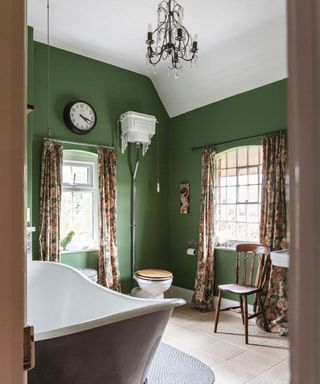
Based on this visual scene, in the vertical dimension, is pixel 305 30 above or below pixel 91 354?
above

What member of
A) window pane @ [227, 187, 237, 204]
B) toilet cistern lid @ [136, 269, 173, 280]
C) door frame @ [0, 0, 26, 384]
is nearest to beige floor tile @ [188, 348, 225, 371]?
toilet cistern lid @ [136, 269, 173, 280]

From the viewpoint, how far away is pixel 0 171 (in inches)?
27.0

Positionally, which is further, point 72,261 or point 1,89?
point 72,261

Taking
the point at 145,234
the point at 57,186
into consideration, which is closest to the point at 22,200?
the point at 57,186

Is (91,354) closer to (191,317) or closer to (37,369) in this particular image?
(37,369)

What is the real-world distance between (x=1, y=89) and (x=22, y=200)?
244 millimetres

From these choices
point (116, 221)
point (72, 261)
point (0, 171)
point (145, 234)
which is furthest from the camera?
point (145, 234)

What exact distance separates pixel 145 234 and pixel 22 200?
4040mm

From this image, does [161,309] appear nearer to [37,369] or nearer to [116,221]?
[37,369]

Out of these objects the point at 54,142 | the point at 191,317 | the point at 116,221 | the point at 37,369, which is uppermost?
the point at 54,142

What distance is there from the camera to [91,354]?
1.82 metres

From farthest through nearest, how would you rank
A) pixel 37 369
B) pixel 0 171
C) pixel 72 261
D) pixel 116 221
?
1. pixel 116 221
2. pixel 72 261
3. pixel 37 369
4. pixel 0 171

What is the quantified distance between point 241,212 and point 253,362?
1892 millimetres

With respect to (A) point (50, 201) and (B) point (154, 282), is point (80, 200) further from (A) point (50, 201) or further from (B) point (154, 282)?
(B) point (154, 282)
